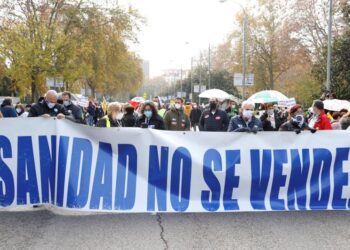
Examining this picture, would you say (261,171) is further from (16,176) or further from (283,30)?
(283,30)

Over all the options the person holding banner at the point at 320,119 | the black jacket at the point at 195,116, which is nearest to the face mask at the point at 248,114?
the person holding banner at the point at 320,119

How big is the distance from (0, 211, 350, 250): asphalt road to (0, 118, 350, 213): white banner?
0.57 feet

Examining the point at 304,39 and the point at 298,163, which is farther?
the point at 304,39

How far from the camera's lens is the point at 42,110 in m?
7.98

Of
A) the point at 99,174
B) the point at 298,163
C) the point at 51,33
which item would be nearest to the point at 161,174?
the point at 99,174

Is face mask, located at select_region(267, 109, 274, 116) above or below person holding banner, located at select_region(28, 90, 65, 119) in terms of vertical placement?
below

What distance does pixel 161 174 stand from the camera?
651cm

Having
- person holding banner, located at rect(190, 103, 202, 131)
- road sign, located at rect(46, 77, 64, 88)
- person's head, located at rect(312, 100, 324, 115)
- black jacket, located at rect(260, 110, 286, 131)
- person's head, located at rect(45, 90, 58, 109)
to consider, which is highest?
road sign, located at rect(46, 77, 64, 88)

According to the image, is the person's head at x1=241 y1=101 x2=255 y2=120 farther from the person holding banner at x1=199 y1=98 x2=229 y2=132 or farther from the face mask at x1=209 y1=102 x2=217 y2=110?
the face mask at x1=209 y1=102 x2=217 y2=110

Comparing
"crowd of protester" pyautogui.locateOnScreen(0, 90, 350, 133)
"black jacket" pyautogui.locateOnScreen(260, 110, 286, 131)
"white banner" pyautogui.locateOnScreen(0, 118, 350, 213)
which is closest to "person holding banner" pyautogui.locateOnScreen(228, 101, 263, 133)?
"crowd of protester" pyautogui.locateOnScreen(0, 90, 350, 133)

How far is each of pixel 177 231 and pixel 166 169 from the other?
0.92 meters

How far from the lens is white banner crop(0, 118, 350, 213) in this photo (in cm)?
634

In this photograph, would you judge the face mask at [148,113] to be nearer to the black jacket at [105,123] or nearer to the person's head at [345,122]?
the black jacket at [105,123]

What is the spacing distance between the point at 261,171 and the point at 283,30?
3838 centimetres
